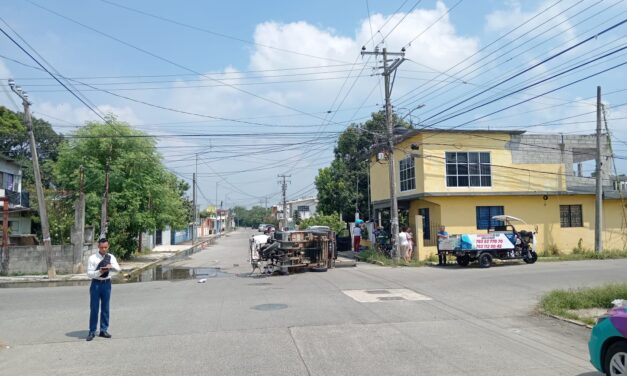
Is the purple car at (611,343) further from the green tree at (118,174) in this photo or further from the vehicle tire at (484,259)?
the green tree at (118,174)

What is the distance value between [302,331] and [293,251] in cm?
1128

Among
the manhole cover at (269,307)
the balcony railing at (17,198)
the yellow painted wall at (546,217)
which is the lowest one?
the manhole cover at (269,307)

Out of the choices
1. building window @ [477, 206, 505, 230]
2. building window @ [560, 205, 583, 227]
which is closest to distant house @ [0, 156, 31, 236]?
building window @ [477, 206, 505, 230]

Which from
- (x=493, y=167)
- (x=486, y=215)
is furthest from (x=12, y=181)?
(x=493, y=167)

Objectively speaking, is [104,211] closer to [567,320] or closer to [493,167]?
[493,167]

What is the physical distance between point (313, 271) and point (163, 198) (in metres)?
12.3

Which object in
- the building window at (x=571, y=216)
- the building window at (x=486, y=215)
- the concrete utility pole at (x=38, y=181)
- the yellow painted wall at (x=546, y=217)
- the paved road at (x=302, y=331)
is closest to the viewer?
the paved road at (x=302, y=331)

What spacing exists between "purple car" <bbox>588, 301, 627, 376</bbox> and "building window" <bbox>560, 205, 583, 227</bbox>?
25.4 metres

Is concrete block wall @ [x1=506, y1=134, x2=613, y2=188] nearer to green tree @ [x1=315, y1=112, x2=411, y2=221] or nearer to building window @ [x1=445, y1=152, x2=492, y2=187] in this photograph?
building window @ [x1=445, y1=152, x2=492, y2=187]

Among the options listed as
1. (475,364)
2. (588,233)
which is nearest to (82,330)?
(475,364)

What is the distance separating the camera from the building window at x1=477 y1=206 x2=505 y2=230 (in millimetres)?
27919

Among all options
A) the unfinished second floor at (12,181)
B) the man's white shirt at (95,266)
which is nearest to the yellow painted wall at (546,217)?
the man's white shirt at (95,266)

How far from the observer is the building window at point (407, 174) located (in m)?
28.9

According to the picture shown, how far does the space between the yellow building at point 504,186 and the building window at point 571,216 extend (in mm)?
51
